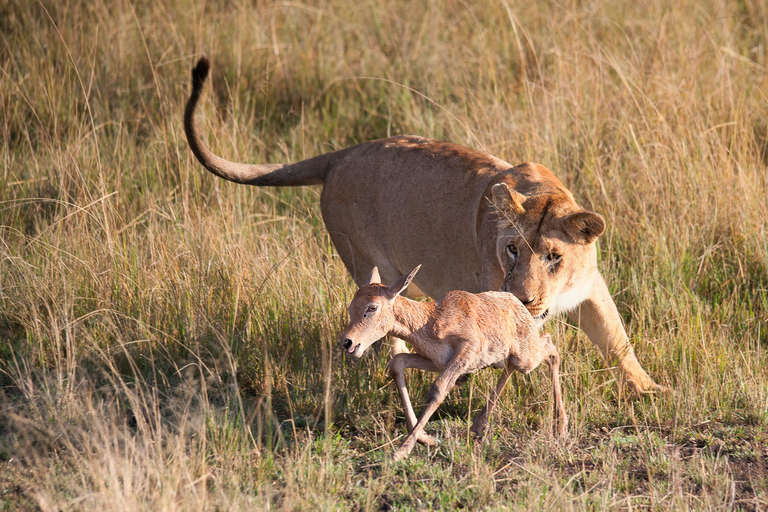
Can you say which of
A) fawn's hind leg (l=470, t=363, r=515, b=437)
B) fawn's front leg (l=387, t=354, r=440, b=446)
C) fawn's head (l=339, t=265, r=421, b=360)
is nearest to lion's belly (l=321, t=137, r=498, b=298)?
fawn's hind leg (l=470, t=363, r=515, b=437)

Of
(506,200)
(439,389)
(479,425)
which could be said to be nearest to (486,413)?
(479,425)

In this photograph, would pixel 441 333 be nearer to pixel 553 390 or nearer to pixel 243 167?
pixel 553 390

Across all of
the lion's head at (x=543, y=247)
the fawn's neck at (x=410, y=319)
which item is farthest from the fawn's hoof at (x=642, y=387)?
the fawn's neck at (x=410, y=319)

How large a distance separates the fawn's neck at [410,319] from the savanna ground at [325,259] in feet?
1.75

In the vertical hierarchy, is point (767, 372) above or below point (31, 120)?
below

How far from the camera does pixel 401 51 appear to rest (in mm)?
7777

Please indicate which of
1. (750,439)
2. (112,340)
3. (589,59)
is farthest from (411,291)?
(589,59)

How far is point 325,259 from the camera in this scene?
17.5ft

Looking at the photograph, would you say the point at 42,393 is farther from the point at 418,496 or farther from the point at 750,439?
the point at 750,439

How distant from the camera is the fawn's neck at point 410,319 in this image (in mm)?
3061

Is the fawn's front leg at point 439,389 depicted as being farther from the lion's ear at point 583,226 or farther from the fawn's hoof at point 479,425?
the lion's ear at point 583,226

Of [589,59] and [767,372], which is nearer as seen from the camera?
[767,372]

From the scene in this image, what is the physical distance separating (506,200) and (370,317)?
3.41 ft

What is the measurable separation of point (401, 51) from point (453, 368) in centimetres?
526
